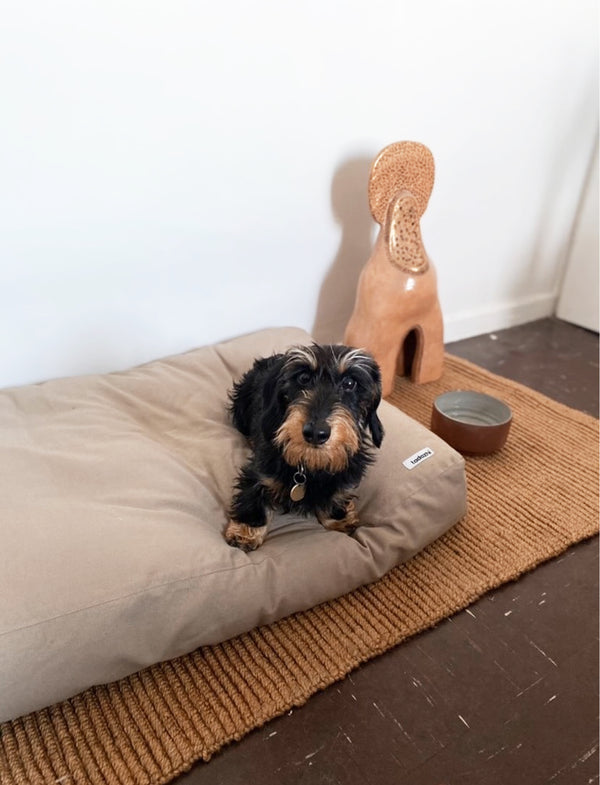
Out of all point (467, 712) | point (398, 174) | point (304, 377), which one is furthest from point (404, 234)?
point (467, 712)

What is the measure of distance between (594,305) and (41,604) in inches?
129

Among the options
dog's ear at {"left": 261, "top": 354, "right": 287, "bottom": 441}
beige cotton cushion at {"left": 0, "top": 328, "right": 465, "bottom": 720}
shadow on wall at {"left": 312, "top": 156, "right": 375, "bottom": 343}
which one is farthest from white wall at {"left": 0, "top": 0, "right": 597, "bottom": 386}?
dog's ear at {"left": 261, "top": 354, "right": 287, "bottom": 441}

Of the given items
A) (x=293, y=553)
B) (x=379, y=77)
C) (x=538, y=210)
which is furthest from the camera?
(x=538, y=210)

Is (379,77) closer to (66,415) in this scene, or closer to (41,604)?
(66,415)

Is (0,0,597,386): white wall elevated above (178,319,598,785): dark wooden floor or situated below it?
above

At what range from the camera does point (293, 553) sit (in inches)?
62.2

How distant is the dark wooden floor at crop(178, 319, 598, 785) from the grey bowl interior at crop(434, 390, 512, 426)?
2.30 feet

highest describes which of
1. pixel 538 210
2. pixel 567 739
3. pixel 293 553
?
pixel 538 210

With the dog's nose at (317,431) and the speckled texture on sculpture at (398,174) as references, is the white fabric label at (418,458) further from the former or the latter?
the speckled texture on sculpture at (398,174)

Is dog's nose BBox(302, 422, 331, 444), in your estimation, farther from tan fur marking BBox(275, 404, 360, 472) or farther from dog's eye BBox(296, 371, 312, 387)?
dog's eye BBox(296, 371, 312, 387)

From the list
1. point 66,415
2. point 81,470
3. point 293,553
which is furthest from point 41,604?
point 66,415

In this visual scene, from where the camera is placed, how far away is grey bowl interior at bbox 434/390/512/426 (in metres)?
2.32

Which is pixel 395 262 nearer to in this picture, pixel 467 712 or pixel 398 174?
pixel 398 174

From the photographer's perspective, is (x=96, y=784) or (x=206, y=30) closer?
(x=96, y=784)
